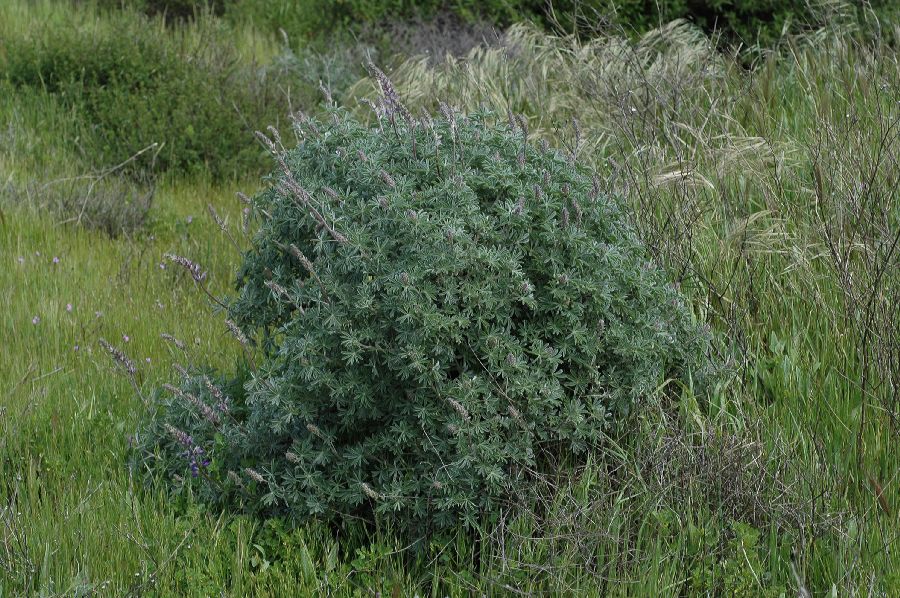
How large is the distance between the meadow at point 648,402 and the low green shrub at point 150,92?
31 cm

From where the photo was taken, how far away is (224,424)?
317cm

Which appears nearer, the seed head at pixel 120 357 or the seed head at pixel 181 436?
the seed head at pixel 181 436

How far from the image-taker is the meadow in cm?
277

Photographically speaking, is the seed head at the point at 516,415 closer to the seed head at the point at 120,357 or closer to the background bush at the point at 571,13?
the seed head at the point at 120,357

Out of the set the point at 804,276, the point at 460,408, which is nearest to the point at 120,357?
the point at 460,408

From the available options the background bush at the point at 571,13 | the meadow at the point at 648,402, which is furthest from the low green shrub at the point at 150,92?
the background bush at the point at 571,13

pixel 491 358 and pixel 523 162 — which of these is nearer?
pixel 491 358

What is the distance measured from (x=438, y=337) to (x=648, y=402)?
768mm

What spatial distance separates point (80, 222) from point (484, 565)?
3697mm

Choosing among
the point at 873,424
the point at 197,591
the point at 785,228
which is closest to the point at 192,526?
the point at 197,591

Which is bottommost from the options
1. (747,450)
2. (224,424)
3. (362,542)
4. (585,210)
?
(362,542)

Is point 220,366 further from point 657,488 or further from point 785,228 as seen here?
point 785,228

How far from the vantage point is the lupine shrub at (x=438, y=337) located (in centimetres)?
281

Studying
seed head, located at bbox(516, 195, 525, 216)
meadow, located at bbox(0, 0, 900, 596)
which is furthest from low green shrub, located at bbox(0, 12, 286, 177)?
seed head, located at bbox(516, 195, 525, 216)
